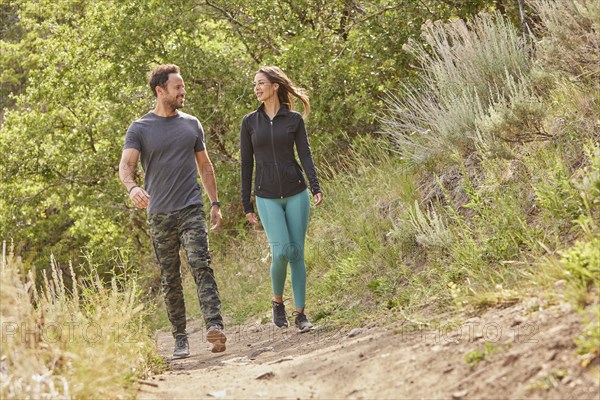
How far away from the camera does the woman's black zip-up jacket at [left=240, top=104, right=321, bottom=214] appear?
7375 mm

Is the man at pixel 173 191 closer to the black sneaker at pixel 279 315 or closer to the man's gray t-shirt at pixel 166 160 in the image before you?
the man's gray t-shirt at pixel 166 160

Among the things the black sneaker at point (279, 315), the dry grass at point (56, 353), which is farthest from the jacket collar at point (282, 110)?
the dry grass at point (56, 353)

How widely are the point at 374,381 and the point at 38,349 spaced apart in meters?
1.87

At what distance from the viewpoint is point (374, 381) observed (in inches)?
191

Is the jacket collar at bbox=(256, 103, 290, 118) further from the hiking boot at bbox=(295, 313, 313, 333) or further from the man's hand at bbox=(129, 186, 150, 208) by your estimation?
the hiking boot at bbox=(295, 313, 313, 333)

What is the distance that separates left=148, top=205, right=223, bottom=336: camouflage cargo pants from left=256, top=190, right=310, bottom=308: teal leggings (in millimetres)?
687

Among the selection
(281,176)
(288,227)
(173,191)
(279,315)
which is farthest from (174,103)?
(279,315)

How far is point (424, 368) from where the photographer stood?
478cm

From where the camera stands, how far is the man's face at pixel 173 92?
7.01 meters

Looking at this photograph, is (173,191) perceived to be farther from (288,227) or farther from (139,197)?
(288,227)

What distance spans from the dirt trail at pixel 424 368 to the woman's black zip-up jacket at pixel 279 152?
4.70 ft

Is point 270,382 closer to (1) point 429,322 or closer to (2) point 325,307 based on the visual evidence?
(1) point 429,322

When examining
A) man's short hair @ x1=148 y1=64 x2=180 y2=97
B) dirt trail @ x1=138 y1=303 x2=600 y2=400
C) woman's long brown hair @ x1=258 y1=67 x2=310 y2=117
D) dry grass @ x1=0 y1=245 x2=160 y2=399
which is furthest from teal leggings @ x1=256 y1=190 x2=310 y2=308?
dry grass @ x1=0 y1=245 x2=160 y2=399

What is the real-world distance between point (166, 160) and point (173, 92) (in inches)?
22.4
